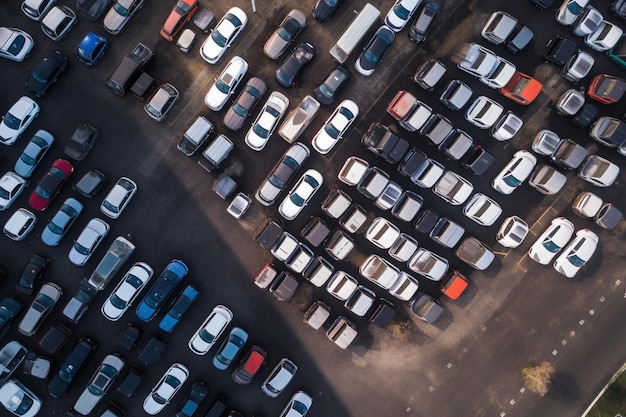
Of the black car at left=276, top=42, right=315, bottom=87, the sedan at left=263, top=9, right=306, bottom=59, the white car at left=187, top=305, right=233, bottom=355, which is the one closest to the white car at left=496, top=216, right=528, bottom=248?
the black car at left=276, top=42, right=315, bottom=87

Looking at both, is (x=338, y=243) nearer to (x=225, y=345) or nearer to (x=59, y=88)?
(x=225, y=345)

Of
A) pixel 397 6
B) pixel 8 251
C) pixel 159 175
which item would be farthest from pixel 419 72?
pixel 8 251

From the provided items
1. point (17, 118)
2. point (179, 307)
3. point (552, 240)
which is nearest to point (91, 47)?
point (17, 118)

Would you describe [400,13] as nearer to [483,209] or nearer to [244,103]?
[244,103]

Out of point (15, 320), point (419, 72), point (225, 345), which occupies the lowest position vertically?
point (15, 320)

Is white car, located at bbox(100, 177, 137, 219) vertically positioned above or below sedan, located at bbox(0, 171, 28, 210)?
above

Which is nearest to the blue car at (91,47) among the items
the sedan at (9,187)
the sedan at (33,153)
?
the sedan at (33,153)

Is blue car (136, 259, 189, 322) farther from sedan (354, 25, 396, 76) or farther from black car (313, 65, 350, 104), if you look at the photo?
sedan (354, 25, 396, 76)
